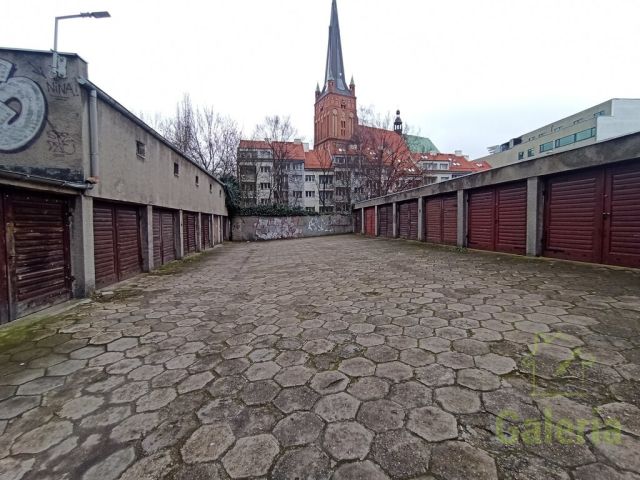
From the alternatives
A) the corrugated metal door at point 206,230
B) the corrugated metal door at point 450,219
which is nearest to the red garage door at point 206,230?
the corrugated metal door at point 206,230

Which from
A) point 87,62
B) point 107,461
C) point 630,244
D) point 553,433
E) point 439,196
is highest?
point 87,62

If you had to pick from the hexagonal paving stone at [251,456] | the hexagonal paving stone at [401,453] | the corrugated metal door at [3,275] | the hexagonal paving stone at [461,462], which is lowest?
the hexagonal paving stone at [251,456]

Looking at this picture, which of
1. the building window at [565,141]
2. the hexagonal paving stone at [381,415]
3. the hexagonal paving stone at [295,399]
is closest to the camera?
the hexagonal paving stone at [381,415]

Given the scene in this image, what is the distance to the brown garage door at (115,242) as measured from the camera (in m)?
5.79

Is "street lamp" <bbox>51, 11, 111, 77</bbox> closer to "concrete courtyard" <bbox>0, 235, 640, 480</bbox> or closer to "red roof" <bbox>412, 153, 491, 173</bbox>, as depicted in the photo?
"concrete courtyard" <bbox>0, 235, 640, 480</bbox>

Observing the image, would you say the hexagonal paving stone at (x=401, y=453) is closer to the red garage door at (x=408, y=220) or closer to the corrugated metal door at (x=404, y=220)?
the red garage door at (x=408, y=220)

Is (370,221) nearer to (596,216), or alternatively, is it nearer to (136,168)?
(596,216)

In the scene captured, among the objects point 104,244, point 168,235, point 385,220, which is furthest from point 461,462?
point 385,220

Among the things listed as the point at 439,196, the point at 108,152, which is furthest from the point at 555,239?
the point at 108,152

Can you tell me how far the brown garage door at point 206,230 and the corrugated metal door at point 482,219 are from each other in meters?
12.1

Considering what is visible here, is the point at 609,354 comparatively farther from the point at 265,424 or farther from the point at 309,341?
the point at 265,424

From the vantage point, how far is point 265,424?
1.83 meters

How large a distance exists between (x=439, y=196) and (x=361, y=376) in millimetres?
11299

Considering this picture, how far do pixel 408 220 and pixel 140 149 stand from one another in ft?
40.4
